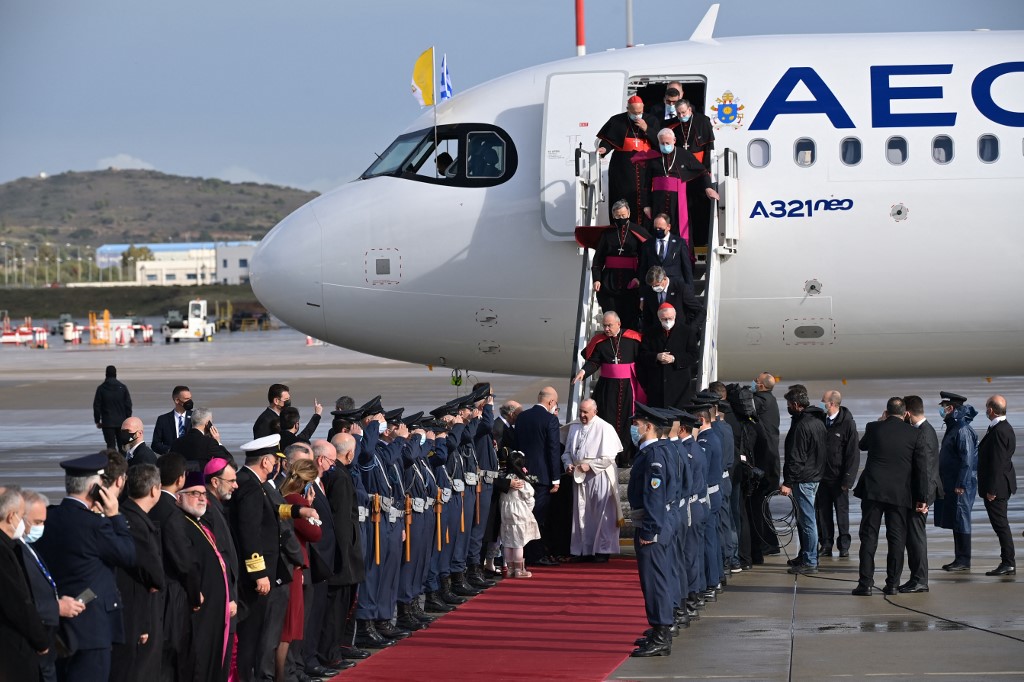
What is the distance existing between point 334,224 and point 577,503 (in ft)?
17.3

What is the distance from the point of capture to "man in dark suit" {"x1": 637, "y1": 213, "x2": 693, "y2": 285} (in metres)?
15.1

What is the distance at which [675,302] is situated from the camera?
15.1m

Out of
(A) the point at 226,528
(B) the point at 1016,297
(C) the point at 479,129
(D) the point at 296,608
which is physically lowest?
(D) the point at 296,608

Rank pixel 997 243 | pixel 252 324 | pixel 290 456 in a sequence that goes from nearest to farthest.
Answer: pixel 290 456, pixel 997 243, pixel 252 324

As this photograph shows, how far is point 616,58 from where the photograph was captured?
1744cm

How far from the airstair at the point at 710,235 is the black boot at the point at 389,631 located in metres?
4.84

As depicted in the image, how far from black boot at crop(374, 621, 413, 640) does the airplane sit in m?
5.47

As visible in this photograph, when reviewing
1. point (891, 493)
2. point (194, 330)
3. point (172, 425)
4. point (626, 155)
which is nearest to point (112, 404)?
point (172, 425)

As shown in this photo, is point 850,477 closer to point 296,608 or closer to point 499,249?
point 499,249

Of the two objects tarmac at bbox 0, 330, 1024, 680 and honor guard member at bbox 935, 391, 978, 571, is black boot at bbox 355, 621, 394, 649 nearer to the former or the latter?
tarmac at bbox 0, 330, 1024, 680

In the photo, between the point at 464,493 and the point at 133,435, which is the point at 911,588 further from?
the point at 133,435

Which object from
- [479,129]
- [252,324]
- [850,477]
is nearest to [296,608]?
[850,477]

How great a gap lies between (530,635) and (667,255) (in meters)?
5.37

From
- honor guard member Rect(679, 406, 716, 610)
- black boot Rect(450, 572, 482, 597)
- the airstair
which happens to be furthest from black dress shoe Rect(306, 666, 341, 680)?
the airstair
